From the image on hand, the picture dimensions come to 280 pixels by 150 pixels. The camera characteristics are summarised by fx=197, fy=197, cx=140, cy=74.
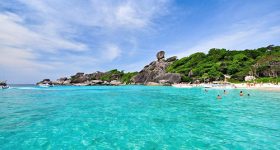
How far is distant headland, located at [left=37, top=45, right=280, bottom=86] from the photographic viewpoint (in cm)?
8188

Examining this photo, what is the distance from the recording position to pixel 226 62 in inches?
4277

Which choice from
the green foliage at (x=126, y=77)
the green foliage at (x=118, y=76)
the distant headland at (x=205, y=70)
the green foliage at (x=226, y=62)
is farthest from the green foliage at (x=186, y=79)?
the green foliage at (x=118, y=76)

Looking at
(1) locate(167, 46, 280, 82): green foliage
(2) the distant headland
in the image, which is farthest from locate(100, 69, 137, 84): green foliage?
(1) locate(167, 46, 280, 82): green foliage

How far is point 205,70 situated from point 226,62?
12929mm

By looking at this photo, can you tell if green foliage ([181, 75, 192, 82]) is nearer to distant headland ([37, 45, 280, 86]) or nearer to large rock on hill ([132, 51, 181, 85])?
distant headland ([37, 45, 280, 86])

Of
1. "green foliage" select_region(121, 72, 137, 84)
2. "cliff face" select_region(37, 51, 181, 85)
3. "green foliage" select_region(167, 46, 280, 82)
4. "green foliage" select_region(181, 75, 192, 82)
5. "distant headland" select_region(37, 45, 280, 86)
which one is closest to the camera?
"distant headland" select_region(37, 45, 280, 86)

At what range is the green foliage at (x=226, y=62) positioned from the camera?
87.3 metres

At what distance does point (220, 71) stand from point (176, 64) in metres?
→ 42.9

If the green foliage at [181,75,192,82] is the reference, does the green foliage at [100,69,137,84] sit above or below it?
above

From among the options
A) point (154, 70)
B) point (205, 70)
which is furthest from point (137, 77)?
point (205, 70)

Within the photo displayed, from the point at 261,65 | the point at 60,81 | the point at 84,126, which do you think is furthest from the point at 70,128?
the point at 60,81

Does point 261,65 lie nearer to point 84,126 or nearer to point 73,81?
point 84,126

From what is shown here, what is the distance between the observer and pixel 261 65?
8112 cm

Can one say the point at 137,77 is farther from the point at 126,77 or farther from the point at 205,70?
the point at 205,70
